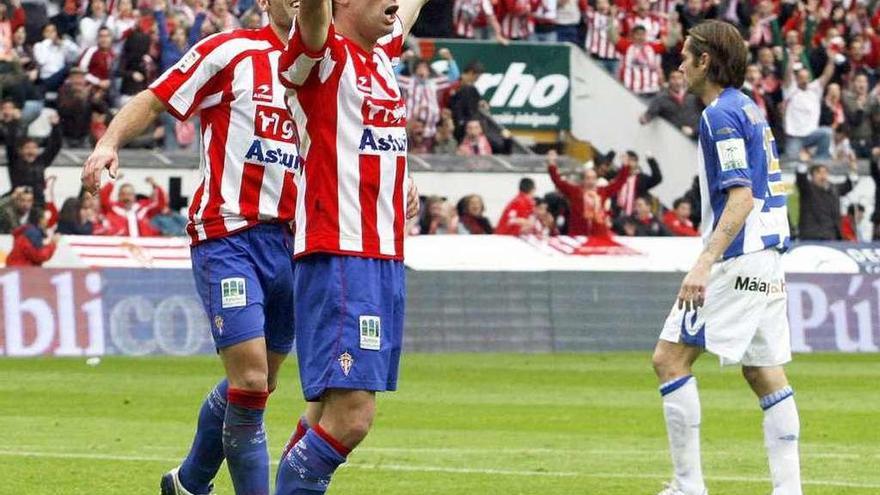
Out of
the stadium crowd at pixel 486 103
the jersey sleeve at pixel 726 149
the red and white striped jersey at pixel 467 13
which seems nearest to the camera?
the jersey sleeve at pixel 726 149

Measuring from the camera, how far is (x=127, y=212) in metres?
23.4

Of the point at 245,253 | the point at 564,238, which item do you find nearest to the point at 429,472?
the point at 245,253

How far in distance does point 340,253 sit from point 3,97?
1940 centimetres

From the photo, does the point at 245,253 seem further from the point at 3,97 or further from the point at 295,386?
the point at 3,97

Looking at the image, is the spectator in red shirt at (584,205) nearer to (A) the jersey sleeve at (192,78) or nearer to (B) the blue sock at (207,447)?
(B) the blue sock at (207,447)

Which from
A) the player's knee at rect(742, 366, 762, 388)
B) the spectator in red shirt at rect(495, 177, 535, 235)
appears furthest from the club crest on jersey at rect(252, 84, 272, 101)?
the spectator in red shirt at rect(495, 177, 535, 235)

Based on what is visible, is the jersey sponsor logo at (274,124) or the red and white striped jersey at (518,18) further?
the red and white striped jersey at (518,18)

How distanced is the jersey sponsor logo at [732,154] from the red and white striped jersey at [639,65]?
2221 centimetres

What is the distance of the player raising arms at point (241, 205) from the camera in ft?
28.0

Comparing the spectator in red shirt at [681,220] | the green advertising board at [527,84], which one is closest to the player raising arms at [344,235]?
the spectator in red shirt at [681,220]

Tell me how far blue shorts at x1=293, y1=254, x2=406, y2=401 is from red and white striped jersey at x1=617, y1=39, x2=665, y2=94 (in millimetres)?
24555

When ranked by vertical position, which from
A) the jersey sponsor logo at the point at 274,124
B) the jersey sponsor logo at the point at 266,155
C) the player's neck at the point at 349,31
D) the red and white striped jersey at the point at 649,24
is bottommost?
the red and white striped jersey at the point at 649,24

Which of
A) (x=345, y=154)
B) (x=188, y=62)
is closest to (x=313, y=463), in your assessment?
(x=345, y=154)

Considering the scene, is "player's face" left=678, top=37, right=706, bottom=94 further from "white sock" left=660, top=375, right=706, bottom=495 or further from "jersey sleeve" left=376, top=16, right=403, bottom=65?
"jersey sleeve" left=376, top=16, right=403, bottom=65
